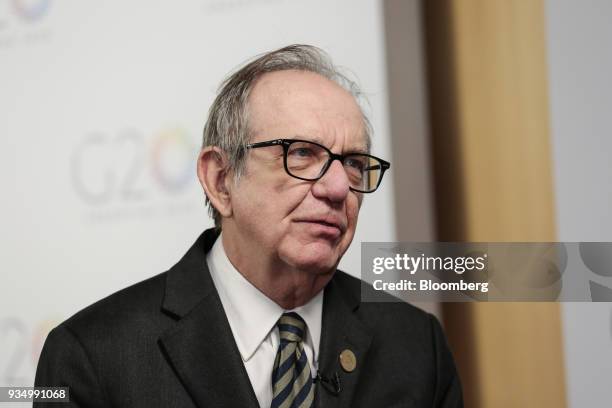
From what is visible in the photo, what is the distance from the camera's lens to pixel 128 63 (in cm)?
266

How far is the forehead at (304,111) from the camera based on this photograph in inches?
68.4

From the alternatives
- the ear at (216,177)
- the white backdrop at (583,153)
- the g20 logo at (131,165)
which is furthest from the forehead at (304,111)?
the white backdrop at (583,153)

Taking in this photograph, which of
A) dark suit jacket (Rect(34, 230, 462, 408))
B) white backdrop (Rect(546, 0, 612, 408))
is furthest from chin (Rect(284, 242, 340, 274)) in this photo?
white backdrop (Rect(546, 0, 612, 408))

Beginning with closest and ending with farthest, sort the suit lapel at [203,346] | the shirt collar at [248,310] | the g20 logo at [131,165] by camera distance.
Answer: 1. the suit lapel at [203,346]
2. the shirt collar at [248,310]
3. the g20 logo at [131,165]

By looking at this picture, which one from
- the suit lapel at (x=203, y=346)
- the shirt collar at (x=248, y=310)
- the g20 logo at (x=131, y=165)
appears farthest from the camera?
the g20 logo at (x=131, y=165)

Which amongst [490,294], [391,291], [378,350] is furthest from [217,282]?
[490,294]

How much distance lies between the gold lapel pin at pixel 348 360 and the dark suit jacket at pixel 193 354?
0.01m

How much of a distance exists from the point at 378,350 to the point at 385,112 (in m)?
0.85

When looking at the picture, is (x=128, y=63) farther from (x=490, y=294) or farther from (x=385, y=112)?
(x=490, y=294)

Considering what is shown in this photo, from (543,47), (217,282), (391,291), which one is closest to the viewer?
(217,282)

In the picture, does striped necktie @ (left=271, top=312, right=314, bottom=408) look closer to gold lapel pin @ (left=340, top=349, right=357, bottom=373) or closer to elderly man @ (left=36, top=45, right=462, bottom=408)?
elderly man @ (left=36, top=45, right=462, bottom=408)

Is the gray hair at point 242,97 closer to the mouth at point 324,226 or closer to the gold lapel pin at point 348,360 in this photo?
the mouth at point 324,226

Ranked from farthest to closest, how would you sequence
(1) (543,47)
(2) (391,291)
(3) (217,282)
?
(1) (543,47) < (2) (391,291) < (3) (217,282)

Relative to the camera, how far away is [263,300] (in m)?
1.83
